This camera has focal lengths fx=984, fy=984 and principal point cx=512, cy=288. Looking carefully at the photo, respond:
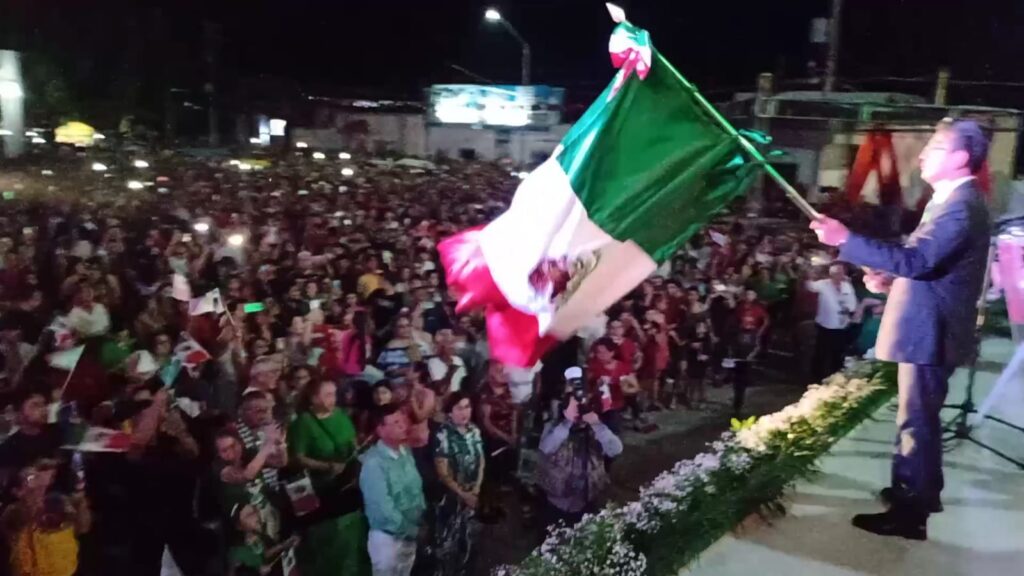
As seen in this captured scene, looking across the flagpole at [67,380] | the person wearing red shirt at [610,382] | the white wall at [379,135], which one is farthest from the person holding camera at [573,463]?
the white wall at [379,135]

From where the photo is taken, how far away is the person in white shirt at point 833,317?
996cm

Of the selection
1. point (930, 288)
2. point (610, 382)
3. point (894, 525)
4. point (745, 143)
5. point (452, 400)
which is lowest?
point (894, 525)

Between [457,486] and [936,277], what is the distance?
2.56 m

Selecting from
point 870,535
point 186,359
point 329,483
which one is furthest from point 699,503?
point 186,359

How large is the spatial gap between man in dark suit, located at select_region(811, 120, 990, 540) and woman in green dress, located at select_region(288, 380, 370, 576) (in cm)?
256

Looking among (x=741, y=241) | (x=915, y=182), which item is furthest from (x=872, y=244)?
(x=741, y=241)

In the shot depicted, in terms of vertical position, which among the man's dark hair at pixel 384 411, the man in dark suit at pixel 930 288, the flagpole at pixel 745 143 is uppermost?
the flagpole at pixel 745 143

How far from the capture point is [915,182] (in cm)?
1038

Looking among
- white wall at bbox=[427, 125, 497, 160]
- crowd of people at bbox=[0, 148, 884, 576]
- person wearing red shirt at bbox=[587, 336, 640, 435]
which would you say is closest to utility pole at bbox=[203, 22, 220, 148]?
white wall at bbox=[427, 125, 497, 160]

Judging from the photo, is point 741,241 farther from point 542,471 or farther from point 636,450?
point 542,471

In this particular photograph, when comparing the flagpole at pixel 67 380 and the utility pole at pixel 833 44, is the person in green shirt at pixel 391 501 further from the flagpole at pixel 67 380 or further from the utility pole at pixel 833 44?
the utility pole at pixel 833 44

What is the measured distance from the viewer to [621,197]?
3672mm

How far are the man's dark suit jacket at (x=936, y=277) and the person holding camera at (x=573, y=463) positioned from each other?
78.6 inches

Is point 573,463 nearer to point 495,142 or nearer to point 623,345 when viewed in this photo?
point 623,345
